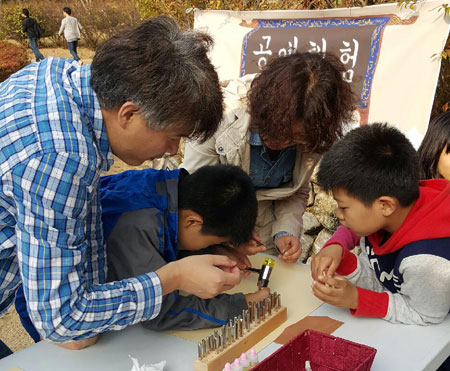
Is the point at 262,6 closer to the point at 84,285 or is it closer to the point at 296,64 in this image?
the point at 296,64

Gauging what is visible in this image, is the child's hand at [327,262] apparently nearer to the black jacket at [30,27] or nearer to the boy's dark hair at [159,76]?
the boy's dark hair at [159,76]

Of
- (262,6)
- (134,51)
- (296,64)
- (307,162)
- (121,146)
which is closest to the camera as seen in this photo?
(134,51)

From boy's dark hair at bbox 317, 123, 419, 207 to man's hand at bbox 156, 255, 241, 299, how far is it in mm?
527

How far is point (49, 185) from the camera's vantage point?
1.13 m

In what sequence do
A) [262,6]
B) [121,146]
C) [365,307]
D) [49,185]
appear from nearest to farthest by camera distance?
1. [49,185]
2. [121,146]
3. [365,307]
4. [262,6]

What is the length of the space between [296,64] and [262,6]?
3.13m

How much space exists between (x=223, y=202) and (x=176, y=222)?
179mm

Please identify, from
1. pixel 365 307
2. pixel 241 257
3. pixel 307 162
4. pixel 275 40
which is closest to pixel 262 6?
pixel 275 40

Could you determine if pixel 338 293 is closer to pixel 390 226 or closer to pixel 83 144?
pixel 390 226

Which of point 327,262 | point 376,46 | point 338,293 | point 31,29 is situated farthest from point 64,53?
point 338,293

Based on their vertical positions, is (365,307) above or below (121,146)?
below

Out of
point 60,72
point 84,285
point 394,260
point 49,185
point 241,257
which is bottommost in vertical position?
point 241,257

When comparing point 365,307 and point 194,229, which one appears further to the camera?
point 194,229

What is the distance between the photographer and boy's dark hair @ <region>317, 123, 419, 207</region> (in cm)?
167
